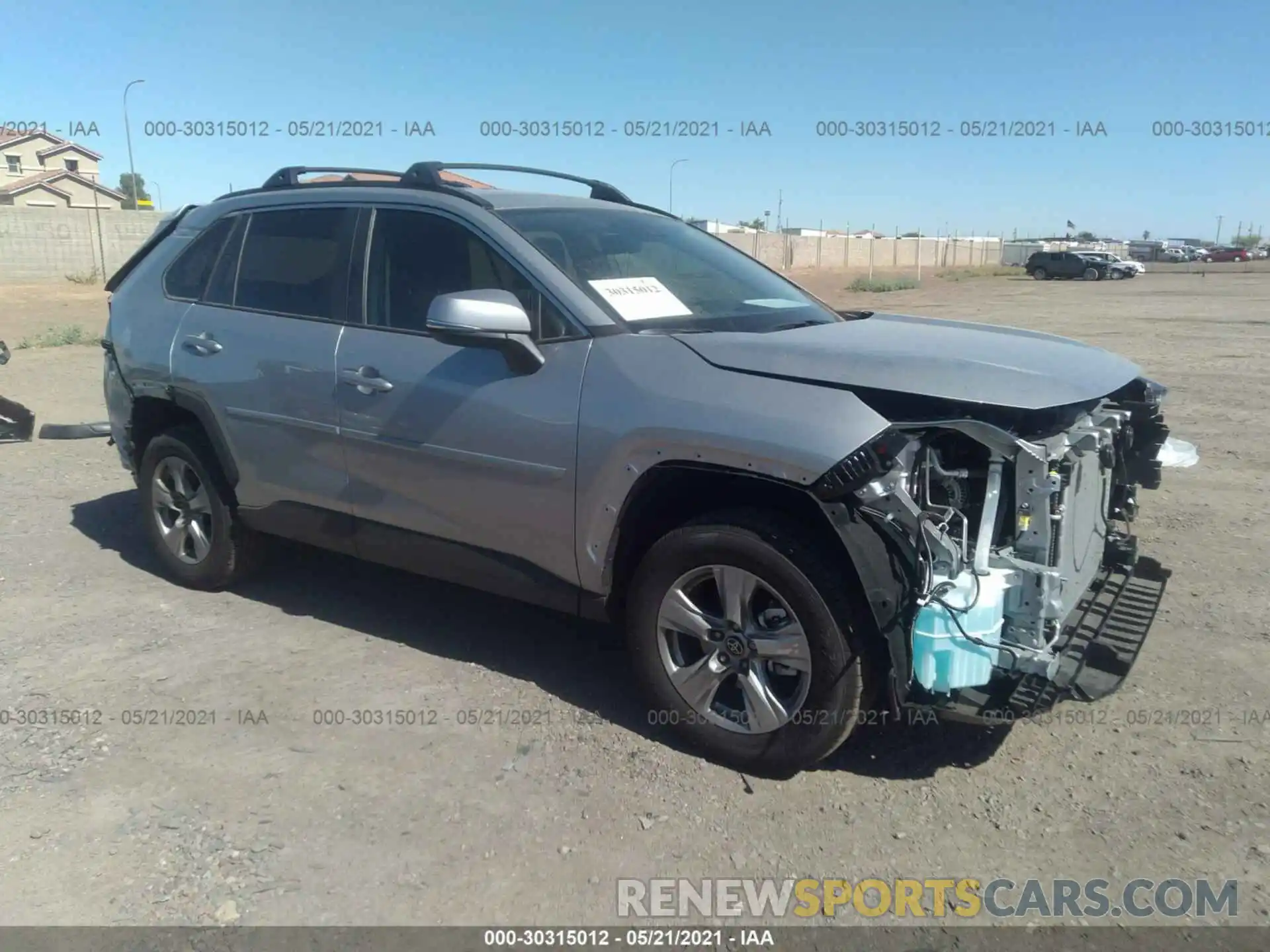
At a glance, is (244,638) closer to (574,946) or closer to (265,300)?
(265,300)

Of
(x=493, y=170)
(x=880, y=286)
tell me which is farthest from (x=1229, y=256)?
(x=493, y=170)

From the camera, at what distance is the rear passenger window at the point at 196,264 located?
4945 mm

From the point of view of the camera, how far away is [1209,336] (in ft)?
55.3

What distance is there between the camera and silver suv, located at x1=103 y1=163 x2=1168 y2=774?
10.1 feet

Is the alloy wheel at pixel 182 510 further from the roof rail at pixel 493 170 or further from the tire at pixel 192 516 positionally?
the roof rail at pixel 493 170

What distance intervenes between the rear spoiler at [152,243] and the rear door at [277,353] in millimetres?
574

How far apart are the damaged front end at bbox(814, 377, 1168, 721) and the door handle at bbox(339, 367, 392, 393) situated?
1.89 metres

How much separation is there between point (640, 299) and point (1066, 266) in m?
50.6

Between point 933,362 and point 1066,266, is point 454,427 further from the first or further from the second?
point 1066,266

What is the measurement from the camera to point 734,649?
3.38 meters

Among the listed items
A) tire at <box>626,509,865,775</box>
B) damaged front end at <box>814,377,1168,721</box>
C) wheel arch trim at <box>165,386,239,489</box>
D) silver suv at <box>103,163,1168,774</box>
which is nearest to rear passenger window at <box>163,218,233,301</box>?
silver suv at <box>103,163,1168,774</box>

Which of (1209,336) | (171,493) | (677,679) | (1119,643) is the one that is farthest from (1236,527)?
(1209,336)

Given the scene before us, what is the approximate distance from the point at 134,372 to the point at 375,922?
3.44 meters

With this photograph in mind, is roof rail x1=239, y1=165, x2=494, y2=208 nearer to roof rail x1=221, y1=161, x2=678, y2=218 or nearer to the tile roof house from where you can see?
roof rail x1=221, y1=161, x2=678, y2=218
